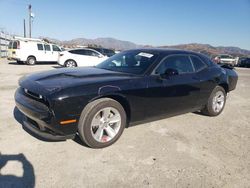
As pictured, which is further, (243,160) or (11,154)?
(243,160)

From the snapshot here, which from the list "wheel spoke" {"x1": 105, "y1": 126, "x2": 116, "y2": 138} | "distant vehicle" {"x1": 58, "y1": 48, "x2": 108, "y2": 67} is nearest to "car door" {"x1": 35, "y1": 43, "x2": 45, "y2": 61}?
"distant vehicle" {"x1": 58, "y1": 48, "x2": 108, "y2": 67}

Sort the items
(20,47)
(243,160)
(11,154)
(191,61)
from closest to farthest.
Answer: (11,154) < (243,160) < (191,61) < (20,47)

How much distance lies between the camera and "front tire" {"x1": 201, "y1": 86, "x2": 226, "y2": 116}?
17.8ft

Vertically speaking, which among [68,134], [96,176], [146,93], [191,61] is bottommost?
[96,176]

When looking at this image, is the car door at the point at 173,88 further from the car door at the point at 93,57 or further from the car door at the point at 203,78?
the car door at the point at 93,57

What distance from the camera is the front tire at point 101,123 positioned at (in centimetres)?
338

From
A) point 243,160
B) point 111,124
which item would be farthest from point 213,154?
point 111,124

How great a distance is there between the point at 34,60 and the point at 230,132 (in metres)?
15.7

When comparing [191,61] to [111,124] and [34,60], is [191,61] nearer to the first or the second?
[111,124]

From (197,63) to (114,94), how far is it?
2448 mm

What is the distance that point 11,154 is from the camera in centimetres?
330

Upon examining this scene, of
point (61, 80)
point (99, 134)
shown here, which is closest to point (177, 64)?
point (99, 134)

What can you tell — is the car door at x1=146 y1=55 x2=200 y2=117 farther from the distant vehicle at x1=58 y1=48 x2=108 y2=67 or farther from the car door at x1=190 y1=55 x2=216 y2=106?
the distant vehicle at x1=58 y1=48 x2=108 y2=67

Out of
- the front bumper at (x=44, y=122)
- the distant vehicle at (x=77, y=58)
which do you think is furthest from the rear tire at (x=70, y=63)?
the front bumper at (x=44, y=122)
